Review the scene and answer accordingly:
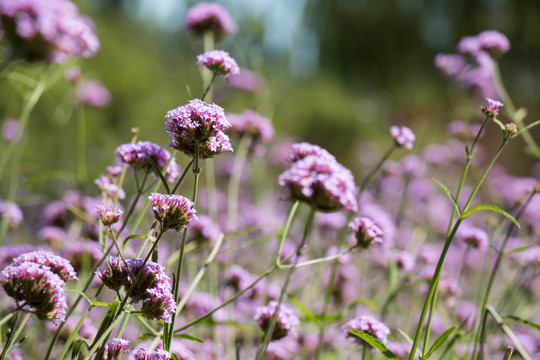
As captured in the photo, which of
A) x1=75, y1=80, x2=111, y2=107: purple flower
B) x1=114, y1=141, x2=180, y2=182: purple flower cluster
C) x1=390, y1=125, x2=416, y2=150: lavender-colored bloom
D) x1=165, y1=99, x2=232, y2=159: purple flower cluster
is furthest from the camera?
x1=75, y1=80, x2=111, y2=107: purple flower

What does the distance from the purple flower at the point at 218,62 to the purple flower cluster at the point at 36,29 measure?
0.24 m

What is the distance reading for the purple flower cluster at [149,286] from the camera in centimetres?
75

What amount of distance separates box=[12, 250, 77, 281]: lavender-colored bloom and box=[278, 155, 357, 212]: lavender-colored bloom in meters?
0.36

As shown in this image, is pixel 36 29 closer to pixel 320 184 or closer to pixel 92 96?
pixel 320 184

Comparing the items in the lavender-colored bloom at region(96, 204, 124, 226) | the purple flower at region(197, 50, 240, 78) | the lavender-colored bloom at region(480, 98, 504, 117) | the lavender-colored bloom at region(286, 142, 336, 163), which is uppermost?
the lavender-colored bloom at region(480, 98, 504, 117)

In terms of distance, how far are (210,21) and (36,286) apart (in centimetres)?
100

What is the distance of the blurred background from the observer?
2723 mm

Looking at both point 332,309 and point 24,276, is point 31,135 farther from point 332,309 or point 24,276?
point 24,276

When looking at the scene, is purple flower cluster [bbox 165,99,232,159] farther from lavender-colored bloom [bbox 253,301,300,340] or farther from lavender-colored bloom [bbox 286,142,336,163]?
lavender-colored bloom [bbox 253,301,300,340]

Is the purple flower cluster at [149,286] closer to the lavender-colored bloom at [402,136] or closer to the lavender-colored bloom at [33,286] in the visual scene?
the lavender-colored bloom at [33,286]

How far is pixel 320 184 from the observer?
2.64 feet

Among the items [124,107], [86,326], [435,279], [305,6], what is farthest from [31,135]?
[435,279]

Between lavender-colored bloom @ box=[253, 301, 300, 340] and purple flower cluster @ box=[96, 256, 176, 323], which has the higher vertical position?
lavender-colored bloom @ box=[253, 301, 300, 340]

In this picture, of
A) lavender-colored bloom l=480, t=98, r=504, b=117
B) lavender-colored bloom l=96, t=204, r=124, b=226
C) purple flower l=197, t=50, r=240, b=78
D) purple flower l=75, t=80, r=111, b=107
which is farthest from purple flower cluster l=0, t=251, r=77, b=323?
purple flower l=75, t=80, r=111, b=107
